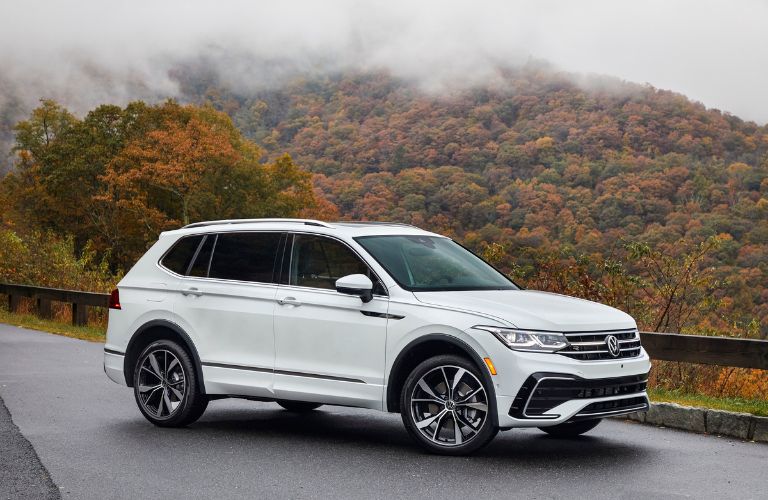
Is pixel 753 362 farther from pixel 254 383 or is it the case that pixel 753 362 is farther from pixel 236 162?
pixel 236 162

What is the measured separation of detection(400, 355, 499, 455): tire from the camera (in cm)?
775

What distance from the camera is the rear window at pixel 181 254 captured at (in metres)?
9.74

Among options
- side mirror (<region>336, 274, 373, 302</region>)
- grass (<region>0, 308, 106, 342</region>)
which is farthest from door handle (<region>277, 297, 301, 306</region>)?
grass (<region>0, 308, 106, 342</region>)

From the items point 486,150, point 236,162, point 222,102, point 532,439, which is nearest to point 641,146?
point 486,150

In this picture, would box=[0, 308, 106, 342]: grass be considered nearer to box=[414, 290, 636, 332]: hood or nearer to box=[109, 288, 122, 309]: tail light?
box=[109, 288, 122, 309]: tail light

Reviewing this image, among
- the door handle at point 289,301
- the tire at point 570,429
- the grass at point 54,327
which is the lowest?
the grass at point 54,327

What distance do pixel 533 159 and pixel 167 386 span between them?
70.6 metres

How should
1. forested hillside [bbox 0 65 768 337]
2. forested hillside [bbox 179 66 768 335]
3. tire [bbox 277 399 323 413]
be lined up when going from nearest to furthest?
tire [bbox 277 399 323 413] < forested hillside [bbox 179 66 768 335] < forested hillside [bbox 0 65 768 337]

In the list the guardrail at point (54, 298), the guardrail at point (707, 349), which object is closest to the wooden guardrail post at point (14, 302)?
the guardrail at point (54, 298)

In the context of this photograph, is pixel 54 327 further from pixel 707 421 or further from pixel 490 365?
pixel 490 365

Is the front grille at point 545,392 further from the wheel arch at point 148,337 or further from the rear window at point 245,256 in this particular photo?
the wheel arch at point 148,337

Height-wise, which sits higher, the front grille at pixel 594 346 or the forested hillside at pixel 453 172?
the forested hillside at pixel 453 172

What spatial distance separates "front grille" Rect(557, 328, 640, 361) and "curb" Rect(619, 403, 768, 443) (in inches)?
76.6

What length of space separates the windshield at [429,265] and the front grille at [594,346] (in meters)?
1.18
